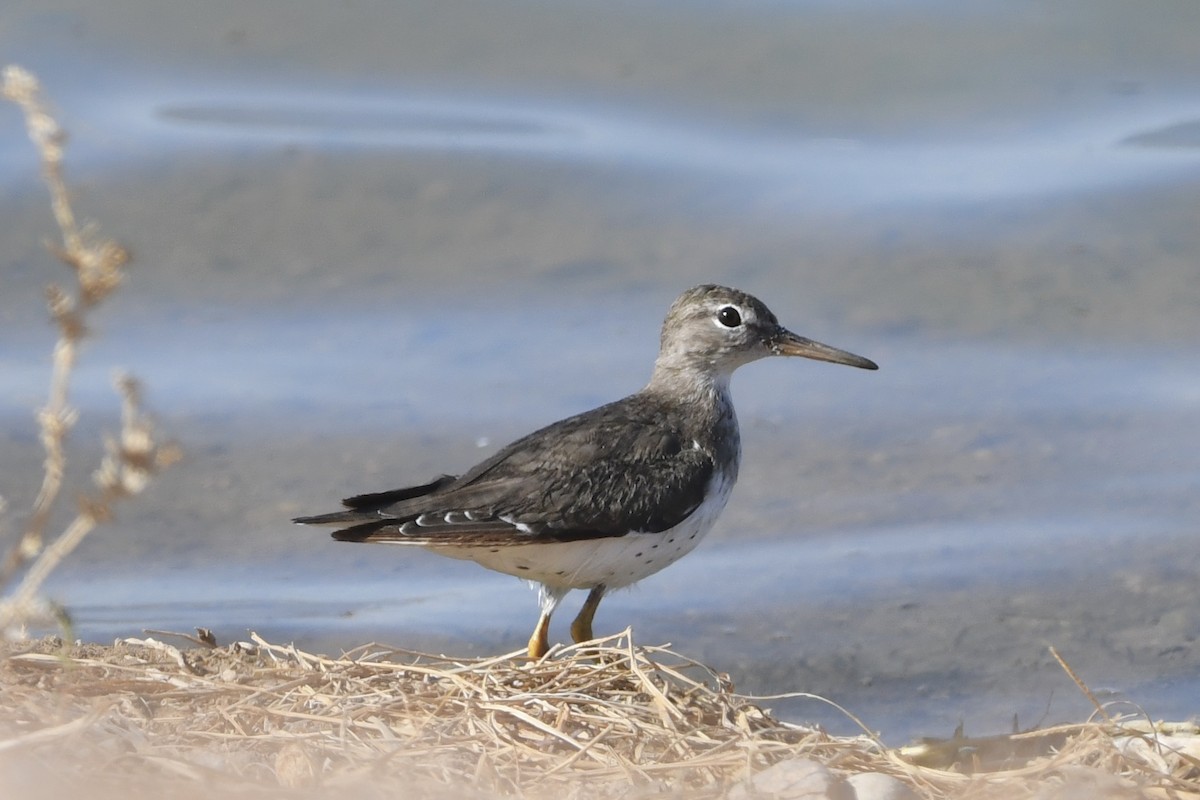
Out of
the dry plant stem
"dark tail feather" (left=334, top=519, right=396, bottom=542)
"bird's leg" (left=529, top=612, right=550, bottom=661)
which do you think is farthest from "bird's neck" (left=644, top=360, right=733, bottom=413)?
the dry plant stem

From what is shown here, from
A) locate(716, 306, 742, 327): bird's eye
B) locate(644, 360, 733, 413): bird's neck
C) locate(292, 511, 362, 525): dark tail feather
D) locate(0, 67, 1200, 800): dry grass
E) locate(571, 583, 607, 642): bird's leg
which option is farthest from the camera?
locate(716, 306, 742, 327): bird's eye

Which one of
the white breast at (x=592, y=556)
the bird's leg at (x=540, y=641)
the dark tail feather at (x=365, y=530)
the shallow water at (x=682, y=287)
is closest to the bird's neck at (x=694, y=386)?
the white breast at (x=592, y=556)

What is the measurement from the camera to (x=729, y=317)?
743 centimetres

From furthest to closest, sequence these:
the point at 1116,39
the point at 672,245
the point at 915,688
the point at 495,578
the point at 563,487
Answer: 1. the point at 1116,39
2. the point at 672,245
3. the point at 495,578
4. the point at 915,688
5. the point at 563,487

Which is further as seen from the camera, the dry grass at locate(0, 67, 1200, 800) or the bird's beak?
the bird's beak

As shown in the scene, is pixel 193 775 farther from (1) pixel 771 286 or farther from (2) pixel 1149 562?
(1) pixel 771 286

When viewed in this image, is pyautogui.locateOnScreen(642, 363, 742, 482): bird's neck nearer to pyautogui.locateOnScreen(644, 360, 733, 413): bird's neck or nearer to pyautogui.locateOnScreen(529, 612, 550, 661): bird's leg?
pyautogui.locateOnScreen(644, 360, 733, 413): bird's neck

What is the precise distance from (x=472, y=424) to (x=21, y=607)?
18.9ft

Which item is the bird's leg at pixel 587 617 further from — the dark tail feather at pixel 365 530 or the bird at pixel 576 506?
the dark tail feather at pixel 365 530

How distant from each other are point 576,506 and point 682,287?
416cm

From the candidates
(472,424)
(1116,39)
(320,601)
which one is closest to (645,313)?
(472,424)

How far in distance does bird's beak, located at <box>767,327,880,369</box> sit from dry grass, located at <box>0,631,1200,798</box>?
232 centimetres

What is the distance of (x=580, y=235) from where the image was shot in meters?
11.0

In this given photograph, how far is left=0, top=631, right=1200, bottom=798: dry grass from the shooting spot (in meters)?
4.41
